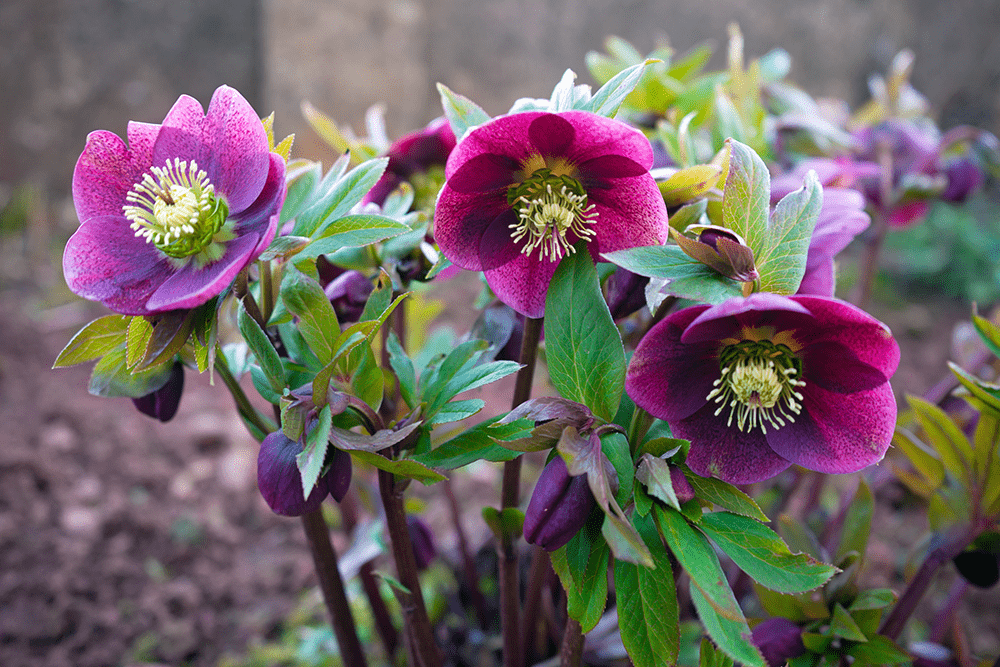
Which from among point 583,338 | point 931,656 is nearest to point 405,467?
point 583,338

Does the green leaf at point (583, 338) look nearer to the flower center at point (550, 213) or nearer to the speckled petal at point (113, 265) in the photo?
the flower center at point (550, 213)

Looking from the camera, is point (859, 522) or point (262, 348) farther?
point (859, 522)

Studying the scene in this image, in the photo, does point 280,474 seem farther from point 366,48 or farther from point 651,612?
point 366,48

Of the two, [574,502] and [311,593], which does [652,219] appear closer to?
[574,502]

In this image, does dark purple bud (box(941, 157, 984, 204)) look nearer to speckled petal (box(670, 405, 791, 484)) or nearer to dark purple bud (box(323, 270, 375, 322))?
speckled petal (box(670, 405, 791, 484))

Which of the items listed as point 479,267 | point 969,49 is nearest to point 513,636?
point 479,267

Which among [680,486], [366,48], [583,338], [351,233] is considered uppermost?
[366,48]

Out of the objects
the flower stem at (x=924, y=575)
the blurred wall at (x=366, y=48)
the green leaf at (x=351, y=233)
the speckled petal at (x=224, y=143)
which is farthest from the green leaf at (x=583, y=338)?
the blurred wall at (x=366, y=48)

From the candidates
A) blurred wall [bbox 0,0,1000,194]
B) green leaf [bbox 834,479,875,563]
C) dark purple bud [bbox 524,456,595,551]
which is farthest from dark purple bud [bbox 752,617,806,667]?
blurred wall [bbox 0,0,1000,194]
